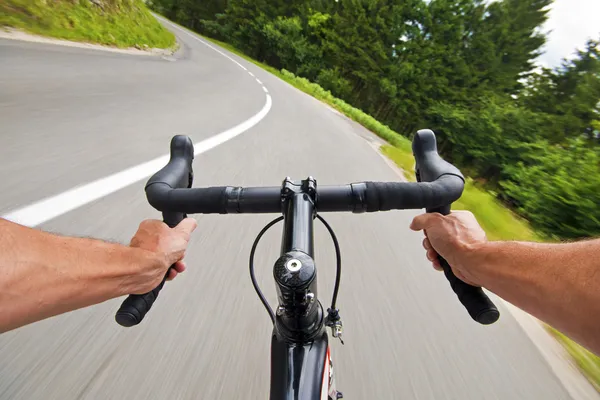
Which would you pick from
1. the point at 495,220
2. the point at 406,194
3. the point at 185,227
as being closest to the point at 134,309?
the point at 185,227

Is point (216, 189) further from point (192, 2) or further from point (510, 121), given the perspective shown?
point (192, 2)

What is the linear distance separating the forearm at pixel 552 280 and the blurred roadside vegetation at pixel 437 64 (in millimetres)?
18396

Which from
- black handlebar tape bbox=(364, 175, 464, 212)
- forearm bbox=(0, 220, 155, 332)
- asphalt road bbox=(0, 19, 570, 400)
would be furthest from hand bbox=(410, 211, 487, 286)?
forearm bbox=(0, 220, 155, 332)

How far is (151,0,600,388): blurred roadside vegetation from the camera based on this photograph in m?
22.8

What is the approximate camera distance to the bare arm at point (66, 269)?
2.39 feet

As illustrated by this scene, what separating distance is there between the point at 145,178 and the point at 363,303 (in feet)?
7.81

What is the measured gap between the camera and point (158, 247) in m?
1.10

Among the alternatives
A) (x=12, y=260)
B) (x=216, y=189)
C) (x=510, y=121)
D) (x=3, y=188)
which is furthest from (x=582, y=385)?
(x=510, y=121)

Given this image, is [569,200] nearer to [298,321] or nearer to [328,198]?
[328,198]

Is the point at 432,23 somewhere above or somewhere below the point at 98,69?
above

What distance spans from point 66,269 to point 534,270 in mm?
1257

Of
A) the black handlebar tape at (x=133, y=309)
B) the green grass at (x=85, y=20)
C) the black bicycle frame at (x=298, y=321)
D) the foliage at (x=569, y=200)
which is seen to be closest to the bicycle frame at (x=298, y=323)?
the black bicycle frame at (x=298, y=321)

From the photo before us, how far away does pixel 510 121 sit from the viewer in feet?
73.8

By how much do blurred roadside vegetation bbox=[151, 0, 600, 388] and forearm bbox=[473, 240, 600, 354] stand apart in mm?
18396
